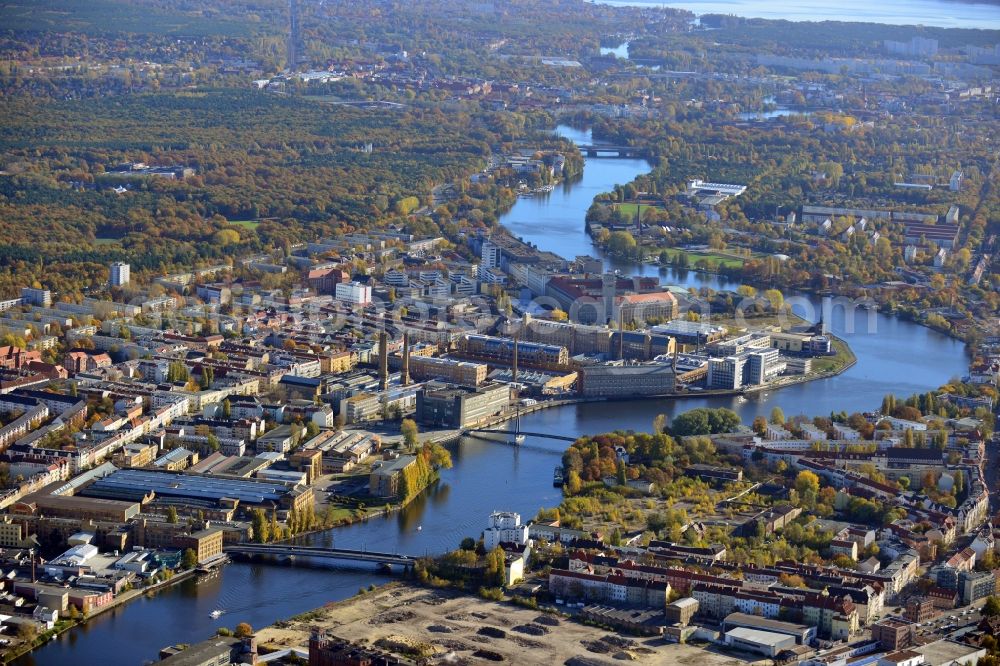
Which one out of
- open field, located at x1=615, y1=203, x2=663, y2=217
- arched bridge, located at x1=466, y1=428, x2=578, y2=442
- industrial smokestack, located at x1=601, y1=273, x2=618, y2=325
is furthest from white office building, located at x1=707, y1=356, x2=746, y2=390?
open field, located at x1=615, y1=203, x2=663, y2=217

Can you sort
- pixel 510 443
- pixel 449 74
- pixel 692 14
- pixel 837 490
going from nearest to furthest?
pixel 837 490, pixel 510 443, pixel 449 74, pixel 692 14

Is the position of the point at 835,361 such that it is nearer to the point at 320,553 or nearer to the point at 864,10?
the point at 320,553

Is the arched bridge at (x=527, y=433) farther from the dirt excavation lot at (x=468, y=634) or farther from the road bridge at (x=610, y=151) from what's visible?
the road bridge at (x=610, y=151)

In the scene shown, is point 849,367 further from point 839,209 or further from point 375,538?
point 839,209

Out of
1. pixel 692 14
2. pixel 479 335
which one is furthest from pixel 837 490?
pixel 692 14

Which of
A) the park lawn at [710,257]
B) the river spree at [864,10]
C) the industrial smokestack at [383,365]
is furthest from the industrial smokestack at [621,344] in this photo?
the river spree at [864,10]

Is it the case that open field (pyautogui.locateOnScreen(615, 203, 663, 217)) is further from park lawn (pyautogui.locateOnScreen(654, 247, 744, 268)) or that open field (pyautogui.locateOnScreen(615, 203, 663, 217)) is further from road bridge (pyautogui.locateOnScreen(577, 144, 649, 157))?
road bridge (pyautogui.locateOnScreen(577, 144, 649, 157))
